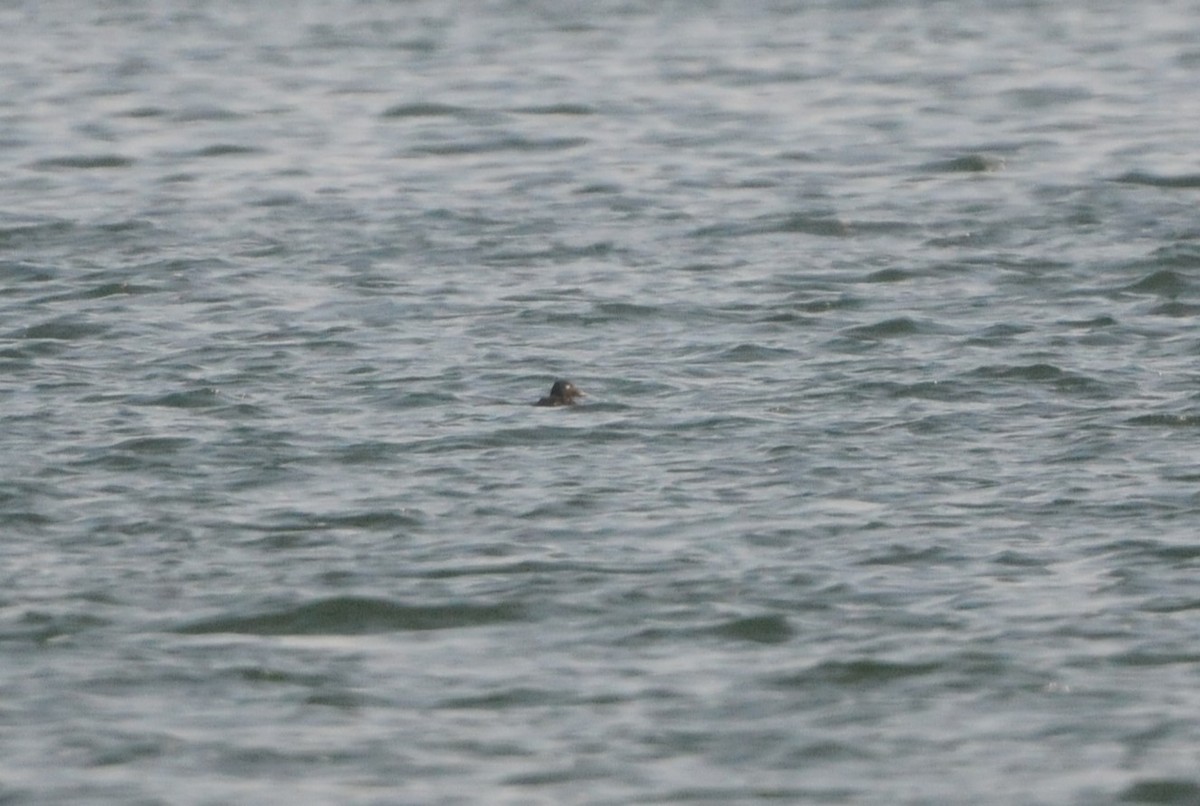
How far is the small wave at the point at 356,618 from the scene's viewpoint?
10.9 metres

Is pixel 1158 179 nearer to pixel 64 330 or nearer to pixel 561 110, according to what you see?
pixel 561 110

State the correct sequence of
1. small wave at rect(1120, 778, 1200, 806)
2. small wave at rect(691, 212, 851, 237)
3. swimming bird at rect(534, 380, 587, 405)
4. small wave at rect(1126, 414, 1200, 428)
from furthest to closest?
small wave at rect(691, 212, 851, 237), swimming bird at rect(534, 380, 587, 405), small wave at rect(1126, 414, 1200, 428), small wave at rect(1120, 778, 1200, 806)

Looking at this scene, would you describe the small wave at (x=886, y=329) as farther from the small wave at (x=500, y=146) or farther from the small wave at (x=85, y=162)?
the small wave at (x=85, y=162)

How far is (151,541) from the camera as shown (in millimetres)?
12031

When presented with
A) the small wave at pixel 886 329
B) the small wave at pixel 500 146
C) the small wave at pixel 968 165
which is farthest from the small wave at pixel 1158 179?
the small wave at pixel 886 329

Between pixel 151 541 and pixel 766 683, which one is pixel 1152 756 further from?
pixel 151 541

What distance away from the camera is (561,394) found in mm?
14438

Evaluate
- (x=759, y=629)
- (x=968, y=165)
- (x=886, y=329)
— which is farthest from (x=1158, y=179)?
(x=759, y=629)

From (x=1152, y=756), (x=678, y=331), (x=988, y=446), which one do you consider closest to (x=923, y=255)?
(x=678, y=331)

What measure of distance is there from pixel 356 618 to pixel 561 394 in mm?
3692

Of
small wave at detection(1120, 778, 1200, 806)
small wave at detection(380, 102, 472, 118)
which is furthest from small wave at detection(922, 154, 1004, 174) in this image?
Answer: small wave at detection(1120, 778, 1200, 806)

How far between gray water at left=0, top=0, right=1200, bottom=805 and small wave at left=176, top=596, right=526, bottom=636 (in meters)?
0.02

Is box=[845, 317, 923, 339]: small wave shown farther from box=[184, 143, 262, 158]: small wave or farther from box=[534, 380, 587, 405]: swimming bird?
box=[184, 143, 262, 158]: small wave

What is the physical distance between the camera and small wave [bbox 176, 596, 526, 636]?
10852mm
